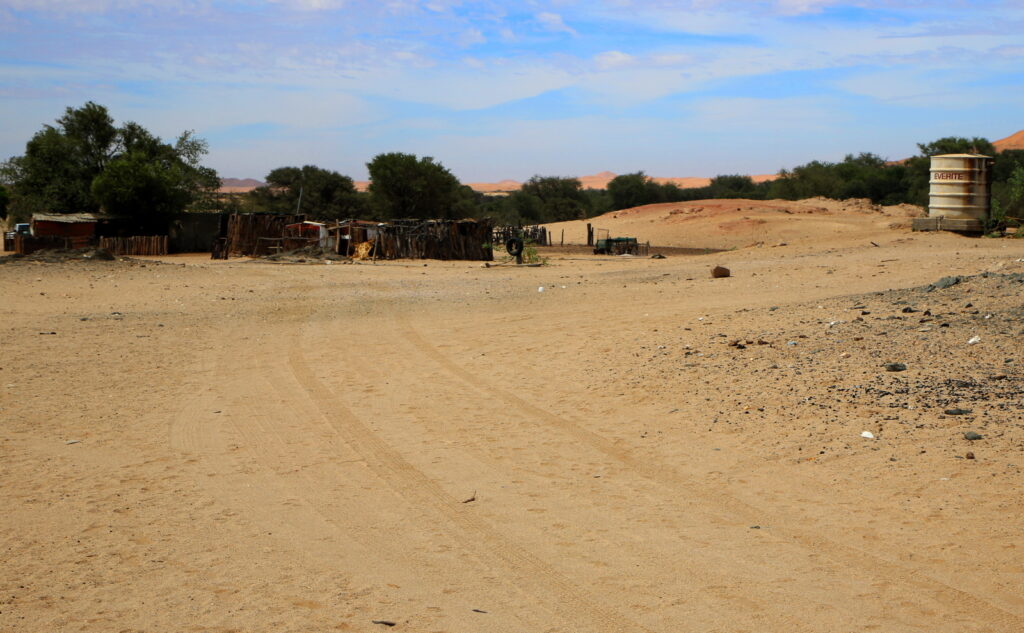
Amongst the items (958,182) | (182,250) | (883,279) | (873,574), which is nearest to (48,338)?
(873,574)

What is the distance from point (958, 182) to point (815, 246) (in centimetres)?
393

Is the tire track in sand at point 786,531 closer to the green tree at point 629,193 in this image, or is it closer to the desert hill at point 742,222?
the desert hill at point 742,222

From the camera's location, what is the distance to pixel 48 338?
1241 cm

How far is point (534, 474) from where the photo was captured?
6352mm

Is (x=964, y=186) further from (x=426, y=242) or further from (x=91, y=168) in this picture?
(x=91, y=168)

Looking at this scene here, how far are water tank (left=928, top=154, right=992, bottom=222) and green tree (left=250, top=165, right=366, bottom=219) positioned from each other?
147 feet

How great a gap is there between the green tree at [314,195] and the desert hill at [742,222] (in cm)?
1485

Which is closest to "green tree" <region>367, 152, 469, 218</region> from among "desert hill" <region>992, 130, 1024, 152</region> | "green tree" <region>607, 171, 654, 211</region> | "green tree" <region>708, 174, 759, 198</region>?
"green tree" <region>607, 171, 654, 211</region>

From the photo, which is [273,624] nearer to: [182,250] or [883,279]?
[883,279]

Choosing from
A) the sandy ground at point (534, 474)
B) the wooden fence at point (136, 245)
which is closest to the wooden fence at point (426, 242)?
the wooden fence at point (136, 245)

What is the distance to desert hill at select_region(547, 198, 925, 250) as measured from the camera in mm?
47094

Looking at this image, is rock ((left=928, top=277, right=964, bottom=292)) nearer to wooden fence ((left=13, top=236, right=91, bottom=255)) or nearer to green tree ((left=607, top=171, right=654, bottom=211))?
wooden fence ((left=13, top=236, right=91, bottom=255))

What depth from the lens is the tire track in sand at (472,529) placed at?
4121 mm

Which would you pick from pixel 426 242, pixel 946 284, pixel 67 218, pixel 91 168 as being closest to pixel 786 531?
pixel 946 284
